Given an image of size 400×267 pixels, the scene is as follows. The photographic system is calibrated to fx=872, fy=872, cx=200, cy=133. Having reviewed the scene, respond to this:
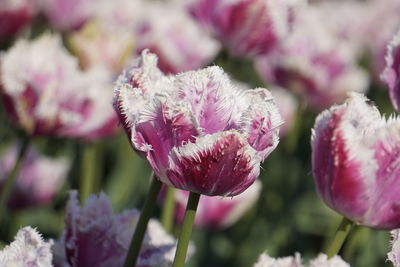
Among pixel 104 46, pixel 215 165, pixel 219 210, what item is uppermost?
pixel 104 46

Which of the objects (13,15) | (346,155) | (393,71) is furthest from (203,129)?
(13,15)

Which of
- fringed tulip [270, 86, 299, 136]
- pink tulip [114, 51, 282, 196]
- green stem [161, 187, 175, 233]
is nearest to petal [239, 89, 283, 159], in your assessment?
pink tulip [114, 51, 282, 196]

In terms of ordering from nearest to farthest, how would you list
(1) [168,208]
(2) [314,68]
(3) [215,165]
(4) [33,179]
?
1. (3) [215,165]
2. (1) [168,208]
3. (4) [33,179]
4. (2) [314,68]

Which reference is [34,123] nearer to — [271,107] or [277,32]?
[277,32]

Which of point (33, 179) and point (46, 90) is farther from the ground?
point (46, 90)

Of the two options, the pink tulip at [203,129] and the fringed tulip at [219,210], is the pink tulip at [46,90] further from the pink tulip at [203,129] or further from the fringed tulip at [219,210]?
the pink tulip at [203,129]

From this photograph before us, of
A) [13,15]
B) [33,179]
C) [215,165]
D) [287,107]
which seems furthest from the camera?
[287,107]

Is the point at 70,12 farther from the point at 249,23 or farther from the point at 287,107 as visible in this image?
the point at 249,23

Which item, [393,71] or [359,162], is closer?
[359,162]
